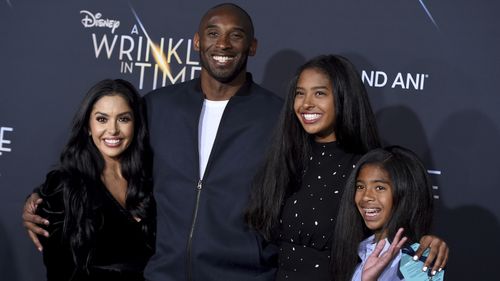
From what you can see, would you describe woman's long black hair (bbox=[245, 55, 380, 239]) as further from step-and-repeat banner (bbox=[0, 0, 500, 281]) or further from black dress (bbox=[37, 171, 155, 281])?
step-and-repeat banner (bbox=[0, 0, 500, 281])

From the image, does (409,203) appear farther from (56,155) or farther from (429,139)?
(56,155)

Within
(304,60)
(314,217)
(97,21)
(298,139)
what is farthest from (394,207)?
(97,21)

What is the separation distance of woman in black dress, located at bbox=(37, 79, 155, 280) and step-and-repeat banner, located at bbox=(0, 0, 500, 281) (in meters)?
0.88

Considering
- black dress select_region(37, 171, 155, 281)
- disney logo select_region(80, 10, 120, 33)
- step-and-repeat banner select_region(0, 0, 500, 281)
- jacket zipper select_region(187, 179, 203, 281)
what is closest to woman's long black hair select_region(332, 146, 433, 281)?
jacket zipper select_region(187, 179, 203, 281)

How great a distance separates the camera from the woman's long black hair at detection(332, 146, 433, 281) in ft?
8.64

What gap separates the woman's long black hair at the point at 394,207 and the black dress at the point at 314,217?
0.05 meters

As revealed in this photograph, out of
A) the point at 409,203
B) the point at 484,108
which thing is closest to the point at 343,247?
the point at 409,203

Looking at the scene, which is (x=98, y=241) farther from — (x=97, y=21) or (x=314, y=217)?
(x=97, y=21)

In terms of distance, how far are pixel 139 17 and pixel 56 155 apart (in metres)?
0.89

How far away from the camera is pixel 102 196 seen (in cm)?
305

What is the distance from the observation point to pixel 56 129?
164 inches

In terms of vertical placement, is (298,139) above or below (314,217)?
above

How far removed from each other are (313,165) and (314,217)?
8.1 inches

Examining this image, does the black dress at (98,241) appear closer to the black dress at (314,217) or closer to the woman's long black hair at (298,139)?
the woman's long black hair at (298,139)
